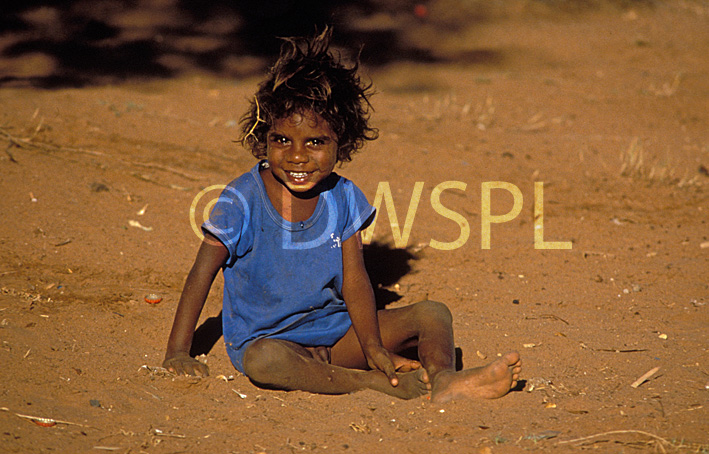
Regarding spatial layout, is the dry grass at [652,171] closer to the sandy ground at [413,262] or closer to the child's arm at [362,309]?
the sandy ground at [413,262]

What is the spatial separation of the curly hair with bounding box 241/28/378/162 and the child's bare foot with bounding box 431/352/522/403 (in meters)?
1.08

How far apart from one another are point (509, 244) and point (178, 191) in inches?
87.4

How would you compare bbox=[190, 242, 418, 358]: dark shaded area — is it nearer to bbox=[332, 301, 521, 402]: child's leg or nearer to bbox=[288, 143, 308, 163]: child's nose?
bbox=[332, 301, 521, 402]: child's leg

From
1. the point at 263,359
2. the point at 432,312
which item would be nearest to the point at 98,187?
the point at 263,359

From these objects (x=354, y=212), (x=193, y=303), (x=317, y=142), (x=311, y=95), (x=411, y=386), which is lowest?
(x=411, y=386)

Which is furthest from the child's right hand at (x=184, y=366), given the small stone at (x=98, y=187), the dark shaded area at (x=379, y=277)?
the small stone at (x=98, y=187)

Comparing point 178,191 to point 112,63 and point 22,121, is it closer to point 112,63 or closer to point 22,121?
point 22,121

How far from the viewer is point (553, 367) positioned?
322cm

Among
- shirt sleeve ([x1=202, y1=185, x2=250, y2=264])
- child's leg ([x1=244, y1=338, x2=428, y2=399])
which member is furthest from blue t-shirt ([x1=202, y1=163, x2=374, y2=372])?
child's leg ([x1=244, y1=338, x2=428, y2=399])

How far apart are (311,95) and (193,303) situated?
932mm

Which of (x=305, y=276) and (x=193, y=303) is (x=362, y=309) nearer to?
(x=305, y=276)

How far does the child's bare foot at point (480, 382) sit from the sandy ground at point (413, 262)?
0.18 ft

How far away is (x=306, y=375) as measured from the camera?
286cm

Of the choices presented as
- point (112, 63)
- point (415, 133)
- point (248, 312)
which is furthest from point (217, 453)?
point (112, 63)
